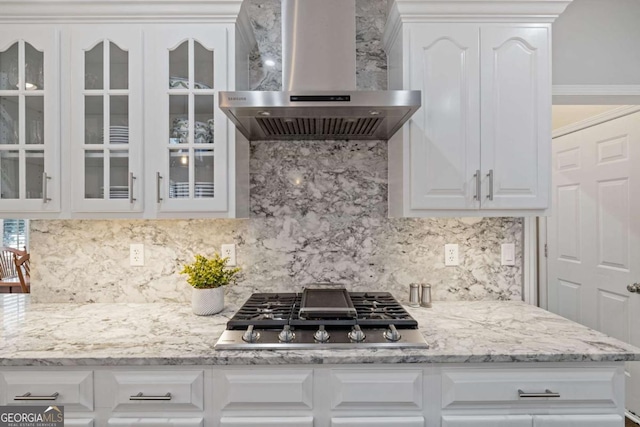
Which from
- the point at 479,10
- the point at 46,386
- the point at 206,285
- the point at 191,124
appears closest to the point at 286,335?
the point at 206,285

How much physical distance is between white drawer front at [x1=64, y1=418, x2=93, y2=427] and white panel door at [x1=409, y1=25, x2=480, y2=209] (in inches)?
62.0

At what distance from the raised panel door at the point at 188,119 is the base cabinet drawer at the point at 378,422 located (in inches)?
39.7

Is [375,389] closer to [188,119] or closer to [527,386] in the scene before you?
[527,386]

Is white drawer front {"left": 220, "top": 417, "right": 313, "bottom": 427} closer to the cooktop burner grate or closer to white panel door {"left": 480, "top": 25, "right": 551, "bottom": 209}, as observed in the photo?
the cooktop burner grate

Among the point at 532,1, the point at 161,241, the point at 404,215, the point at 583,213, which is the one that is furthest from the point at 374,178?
the point at 583,213

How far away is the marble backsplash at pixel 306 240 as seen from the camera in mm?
2039

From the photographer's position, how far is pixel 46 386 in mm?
1317

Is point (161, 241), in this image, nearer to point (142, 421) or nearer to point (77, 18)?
point (142, 421)

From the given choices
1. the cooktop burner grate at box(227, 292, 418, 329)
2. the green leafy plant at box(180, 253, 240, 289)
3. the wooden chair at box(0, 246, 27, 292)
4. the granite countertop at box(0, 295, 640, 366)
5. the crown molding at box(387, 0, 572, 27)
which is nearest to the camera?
the granite countertop at box(0, 295, 640, 366)

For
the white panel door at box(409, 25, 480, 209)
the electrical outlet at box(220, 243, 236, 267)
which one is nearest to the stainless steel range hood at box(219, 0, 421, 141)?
the white panel door at box(409, 25, 480, 209)

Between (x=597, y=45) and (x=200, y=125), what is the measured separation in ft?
7.07

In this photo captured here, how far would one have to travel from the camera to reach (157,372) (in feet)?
4.35

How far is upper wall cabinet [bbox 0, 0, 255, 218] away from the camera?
5.60 ft

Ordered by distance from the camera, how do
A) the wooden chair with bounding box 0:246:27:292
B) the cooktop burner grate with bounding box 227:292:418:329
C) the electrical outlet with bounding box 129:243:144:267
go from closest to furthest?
1. the cooktop burner grate with bounding box 227:292:418:329
2. the electrical outlet with bounding box 129:243:144:267
3. the wooden chair with bounding box 0:246:27:292
